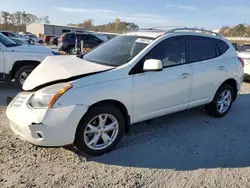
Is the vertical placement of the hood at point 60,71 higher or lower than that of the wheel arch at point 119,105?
higher

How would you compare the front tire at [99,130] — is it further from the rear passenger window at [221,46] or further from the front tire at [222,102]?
the rear passenger window at [221,46]

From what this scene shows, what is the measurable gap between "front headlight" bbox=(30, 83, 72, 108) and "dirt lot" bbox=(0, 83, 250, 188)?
2.52 ft

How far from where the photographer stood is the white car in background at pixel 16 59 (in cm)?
696

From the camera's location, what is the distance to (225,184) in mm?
3283

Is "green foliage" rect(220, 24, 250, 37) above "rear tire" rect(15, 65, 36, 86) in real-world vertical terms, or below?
above

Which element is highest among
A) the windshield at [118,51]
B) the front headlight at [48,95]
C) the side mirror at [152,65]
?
the windshield at [118,51]

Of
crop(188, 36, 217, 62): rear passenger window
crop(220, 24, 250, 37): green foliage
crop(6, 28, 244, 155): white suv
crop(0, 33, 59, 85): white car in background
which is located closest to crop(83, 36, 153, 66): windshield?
crop(6, 28, 244, 155): white suv

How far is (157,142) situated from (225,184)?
4.19 ft

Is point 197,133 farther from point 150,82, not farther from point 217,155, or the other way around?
Result: point 150,82

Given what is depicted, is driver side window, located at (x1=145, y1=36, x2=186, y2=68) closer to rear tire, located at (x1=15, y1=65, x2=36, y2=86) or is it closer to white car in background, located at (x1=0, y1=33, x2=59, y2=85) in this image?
white car in background, located at (x1=0, y1=33, x2=59, y2=85)

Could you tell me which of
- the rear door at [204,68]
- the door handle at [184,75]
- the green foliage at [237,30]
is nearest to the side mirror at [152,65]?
the door handle at [184,75]

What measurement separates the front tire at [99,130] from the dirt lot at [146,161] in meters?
0.14

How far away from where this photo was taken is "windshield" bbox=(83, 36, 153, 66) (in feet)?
14.0

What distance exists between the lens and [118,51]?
4.55 meters
